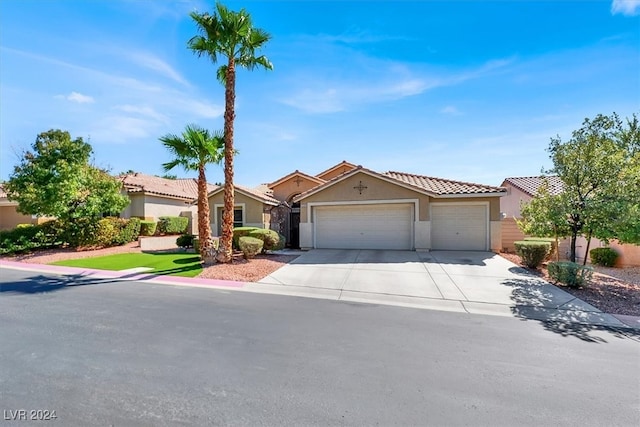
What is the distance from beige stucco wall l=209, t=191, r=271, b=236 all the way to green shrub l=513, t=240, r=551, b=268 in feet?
47.1

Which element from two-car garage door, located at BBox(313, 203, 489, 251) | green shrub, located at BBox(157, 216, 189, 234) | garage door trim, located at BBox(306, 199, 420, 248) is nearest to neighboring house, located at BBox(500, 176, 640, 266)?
two-car garage door, located at BBox(313, 203, 489, 251)

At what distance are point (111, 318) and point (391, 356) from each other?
5.78m

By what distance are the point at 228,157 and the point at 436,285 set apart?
9516 millimetres

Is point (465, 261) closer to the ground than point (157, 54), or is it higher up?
closer to the ground

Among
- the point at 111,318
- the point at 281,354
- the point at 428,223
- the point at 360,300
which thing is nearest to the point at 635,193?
the point at 428,223

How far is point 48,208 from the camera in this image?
16.4 m

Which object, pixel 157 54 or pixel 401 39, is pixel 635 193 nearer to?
pixel 401 39

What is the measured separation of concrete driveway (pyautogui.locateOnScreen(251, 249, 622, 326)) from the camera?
7281 millimetres

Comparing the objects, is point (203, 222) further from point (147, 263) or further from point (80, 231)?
point (80, 231)

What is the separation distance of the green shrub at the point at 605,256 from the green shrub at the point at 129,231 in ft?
86.0

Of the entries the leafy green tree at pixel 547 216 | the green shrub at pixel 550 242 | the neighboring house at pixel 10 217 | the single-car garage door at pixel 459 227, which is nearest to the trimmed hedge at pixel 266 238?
the single-car garage door at pixel 459 227

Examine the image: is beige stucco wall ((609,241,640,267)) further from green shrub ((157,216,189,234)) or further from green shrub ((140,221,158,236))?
green shrub ((140,221,158,236))

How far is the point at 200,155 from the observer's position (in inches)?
496

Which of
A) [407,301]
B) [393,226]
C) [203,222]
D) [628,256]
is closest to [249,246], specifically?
[203,222]
